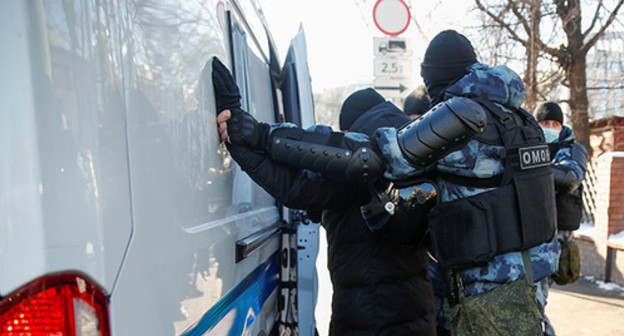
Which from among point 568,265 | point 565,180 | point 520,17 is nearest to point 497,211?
point 565,180

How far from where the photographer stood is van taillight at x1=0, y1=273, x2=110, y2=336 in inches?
30.6

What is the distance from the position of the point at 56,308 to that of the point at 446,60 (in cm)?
164

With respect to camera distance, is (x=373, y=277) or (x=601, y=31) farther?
(x=601, y=31)

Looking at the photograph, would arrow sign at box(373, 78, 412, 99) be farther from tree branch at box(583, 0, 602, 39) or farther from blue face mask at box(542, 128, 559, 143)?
tree branch at box(583, 0, 602, 39)

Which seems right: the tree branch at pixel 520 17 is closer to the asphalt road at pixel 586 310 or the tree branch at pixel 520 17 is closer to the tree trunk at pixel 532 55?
the tree trunk at pixel 532 55

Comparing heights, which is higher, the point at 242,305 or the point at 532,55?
the point at 532,55

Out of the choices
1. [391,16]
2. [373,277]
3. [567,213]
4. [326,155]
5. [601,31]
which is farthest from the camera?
[601,31]

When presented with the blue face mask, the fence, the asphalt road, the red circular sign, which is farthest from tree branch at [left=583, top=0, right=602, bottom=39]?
the blue face mask

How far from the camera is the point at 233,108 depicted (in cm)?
160

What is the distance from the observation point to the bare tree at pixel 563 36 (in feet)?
28.3

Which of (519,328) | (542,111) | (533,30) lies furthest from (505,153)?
(533,30)

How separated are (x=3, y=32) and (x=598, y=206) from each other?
7.00 m

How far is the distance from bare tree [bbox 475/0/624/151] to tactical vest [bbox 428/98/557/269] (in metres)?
7.64

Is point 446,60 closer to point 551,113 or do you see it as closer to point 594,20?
point 551,113
